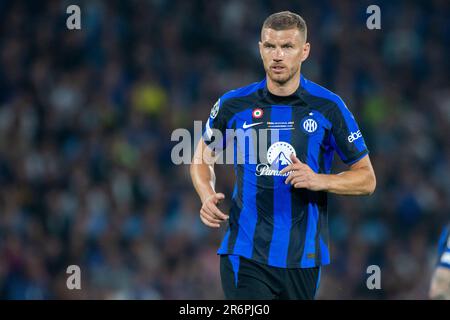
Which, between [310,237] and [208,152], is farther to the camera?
[208,152]

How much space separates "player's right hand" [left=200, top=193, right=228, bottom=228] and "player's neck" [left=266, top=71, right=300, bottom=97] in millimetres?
760

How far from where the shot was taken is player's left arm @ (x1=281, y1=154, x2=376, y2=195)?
4648 mm

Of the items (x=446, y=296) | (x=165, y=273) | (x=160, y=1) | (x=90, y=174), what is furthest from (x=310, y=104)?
(x=160, y=1)

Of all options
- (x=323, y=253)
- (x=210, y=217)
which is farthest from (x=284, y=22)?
(x=323, y=253)

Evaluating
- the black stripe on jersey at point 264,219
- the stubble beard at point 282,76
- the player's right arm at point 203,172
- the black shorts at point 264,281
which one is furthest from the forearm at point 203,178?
the stubble beard at point 282,76

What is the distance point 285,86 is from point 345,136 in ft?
1.48

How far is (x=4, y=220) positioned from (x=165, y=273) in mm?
1971

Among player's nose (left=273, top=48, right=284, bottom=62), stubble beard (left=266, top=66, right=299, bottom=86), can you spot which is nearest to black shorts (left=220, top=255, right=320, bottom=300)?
stubble beard (left=266, top=66, right=299, bottom=86)

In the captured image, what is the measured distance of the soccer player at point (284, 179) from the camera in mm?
4871

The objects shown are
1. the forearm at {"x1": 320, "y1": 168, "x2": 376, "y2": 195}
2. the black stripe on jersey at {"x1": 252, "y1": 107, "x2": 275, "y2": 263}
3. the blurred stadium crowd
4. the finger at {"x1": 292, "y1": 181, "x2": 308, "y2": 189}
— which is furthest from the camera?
the blurred stadium crowd

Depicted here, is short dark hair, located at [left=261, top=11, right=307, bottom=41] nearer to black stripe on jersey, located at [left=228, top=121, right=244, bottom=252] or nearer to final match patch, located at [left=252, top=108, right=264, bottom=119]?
final match patch, located at [left=252, top=108, right=264, bottom=119]

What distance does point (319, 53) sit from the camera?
37.2 feet

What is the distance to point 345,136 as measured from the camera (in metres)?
4.99

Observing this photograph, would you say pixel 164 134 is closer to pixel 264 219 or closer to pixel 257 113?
pixel 257 113
